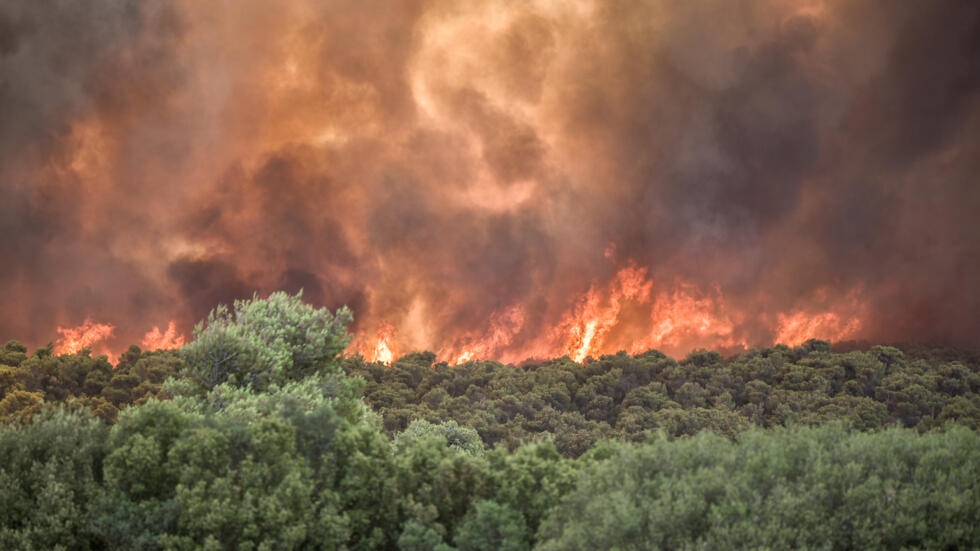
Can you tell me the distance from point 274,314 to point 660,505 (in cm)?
2580

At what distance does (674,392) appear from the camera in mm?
122375

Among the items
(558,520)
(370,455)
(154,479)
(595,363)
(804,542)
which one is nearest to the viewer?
(804,542)

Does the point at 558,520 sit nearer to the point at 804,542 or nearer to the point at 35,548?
the point at 804,542

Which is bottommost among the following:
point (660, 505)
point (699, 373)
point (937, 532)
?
point (937, 532)

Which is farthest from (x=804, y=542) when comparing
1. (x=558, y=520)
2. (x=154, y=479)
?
(x=154, y=479)

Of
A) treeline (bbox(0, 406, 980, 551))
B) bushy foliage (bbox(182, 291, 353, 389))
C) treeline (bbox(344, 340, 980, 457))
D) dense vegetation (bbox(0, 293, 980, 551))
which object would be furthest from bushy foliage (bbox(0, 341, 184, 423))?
treeline (bbox(0, 406, 980, 551))

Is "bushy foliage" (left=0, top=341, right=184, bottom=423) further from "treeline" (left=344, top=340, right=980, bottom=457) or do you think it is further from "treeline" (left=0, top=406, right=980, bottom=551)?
"treeline" (left=0, top=406, right=980, bottom=551)

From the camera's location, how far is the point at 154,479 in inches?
1364

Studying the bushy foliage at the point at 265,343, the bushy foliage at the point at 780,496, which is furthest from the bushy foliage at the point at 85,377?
the bushy foliage at the point at 780,496

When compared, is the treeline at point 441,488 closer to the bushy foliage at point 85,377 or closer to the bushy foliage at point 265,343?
the bushy foliage at point 265,343

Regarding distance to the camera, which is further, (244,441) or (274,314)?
(274,314)

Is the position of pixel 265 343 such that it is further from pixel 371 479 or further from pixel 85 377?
pixel 85 377

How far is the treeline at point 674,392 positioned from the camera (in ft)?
337

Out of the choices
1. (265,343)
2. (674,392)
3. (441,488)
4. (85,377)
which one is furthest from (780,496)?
(674,392)
